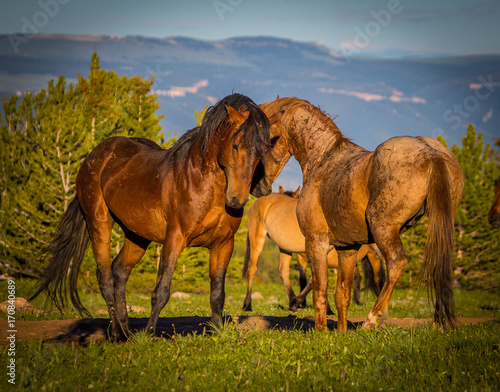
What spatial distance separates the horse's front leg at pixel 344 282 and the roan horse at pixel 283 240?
17.5 feet

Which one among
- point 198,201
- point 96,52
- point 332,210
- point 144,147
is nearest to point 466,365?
point 332,210

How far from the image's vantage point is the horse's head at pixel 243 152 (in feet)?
16.8

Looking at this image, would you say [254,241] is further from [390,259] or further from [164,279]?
[390,259]

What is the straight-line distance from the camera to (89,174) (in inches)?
270

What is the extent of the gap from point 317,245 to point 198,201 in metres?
1.57

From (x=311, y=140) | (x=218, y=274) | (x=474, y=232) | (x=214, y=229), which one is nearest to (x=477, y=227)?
(x=474, y=232)

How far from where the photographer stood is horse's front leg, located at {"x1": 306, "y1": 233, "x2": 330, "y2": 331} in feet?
19.3

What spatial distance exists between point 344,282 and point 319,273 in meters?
0.57

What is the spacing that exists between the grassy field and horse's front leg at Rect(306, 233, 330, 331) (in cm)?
69

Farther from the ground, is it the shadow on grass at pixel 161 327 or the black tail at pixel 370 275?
the black tail at pixel 370 275

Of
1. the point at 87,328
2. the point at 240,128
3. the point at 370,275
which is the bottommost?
the point at 87,328

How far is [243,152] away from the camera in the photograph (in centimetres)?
518

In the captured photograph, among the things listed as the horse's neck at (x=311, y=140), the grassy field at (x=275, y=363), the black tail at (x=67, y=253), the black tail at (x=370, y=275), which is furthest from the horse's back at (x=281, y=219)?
the grassy field at (x=275, y=363)

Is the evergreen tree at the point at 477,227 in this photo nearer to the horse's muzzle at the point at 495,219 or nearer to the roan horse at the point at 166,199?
the horse's muzzle at the point at 495,219
